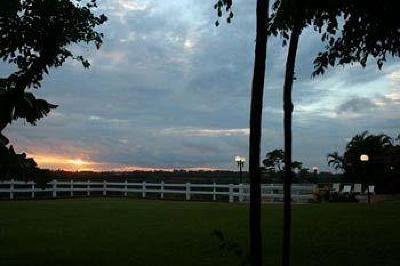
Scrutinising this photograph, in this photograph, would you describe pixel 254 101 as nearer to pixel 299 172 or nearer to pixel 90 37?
pixel 90 37

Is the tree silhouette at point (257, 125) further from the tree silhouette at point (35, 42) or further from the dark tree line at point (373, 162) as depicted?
the dark tree line at point (373, 162)

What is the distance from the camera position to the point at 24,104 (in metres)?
11.2

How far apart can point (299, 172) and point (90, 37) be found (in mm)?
56289

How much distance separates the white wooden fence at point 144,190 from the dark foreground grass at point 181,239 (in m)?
18.9

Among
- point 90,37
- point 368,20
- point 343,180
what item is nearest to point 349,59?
point 368,20

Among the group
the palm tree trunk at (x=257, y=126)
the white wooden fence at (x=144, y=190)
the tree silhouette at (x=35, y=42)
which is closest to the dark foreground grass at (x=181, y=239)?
the tree silhouette at (x=35, y=42)

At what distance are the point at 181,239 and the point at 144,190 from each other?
32.8 metres

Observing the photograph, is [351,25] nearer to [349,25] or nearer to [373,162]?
[349,25]

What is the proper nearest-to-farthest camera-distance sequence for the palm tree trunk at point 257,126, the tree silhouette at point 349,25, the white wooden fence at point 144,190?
the palm tree trunk at point 257,126
the tree silhouette at point 349,25
the white wooden fence at point 144,190

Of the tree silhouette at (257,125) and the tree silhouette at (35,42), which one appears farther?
the tree silhouette at (35,42)

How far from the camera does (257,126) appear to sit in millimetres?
5863

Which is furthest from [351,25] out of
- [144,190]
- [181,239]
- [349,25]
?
[144,190]

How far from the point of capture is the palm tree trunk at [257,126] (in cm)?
580

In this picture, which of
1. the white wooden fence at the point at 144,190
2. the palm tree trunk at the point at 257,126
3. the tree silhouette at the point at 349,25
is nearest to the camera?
the palm tree trunk at the point at 257,126
